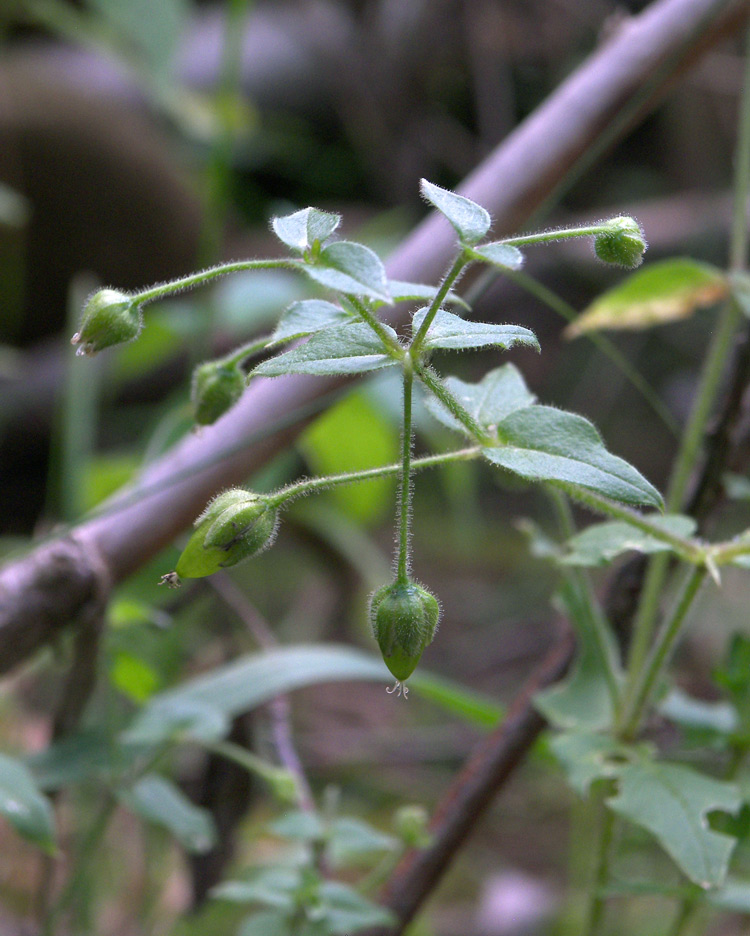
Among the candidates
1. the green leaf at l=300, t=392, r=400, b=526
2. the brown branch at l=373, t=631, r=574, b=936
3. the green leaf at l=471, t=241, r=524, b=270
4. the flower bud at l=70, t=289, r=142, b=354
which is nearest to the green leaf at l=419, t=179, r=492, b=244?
the green leaf at l=471, t=241, r=524, b=270

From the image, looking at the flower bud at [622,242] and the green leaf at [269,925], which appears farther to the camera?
the green leaf at [269,925]

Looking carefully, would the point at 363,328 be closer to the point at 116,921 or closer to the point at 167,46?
the point at 116,921

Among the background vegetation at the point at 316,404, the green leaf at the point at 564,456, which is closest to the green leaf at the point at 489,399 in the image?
the green leaf at the point at 564,456

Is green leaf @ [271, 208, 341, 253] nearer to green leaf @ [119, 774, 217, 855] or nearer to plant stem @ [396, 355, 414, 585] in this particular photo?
plant stem @ [396, 355, 414, 585]

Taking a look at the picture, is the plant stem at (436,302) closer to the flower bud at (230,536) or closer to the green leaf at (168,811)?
the flower bud at (230,536)

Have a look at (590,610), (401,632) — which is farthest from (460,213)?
(590,610)

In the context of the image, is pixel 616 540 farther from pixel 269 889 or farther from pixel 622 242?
pixel 269 889

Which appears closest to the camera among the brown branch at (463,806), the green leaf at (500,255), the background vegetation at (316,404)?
the green leaf at (500,255)
